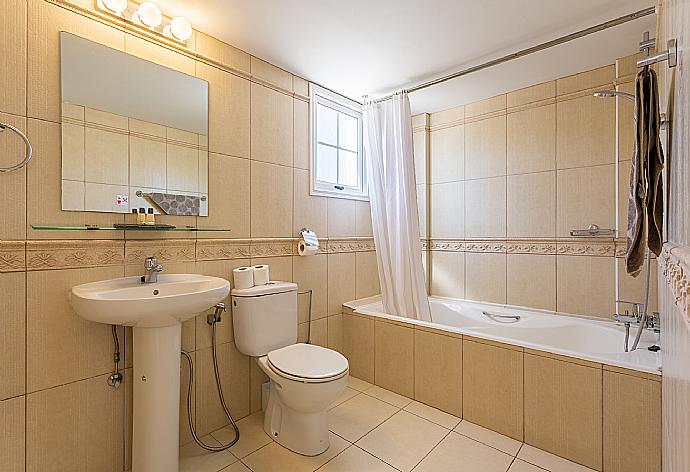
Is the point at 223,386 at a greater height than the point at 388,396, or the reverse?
the point at 223,386

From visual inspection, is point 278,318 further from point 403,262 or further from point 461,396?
point 461,396


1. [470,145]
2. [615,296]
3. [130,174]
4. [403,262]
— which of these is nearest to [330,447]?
[403,262]

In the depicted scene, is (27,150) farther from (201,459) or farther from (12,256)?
(201,459)

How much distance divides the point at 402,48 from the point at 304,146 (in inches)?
37.0

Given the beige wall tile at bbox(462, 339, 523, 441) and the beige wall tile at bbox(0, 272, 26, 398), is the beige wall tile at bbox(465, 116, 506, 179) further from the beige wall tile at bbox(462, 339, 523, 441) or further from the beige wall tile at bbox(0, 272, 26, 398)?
the beige wall tile at bbox(0, 272, 26, 398)

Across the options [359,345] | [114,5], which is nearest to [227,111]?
[114,5]

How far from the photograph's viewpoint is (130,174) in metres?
1.79

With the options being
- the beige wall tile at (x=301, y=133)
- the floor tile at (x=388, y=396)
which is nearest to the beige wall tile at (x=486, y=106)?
the beige wall tile at (x=301, y=133)

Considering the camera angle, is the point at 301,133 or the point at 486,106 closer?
the point at 301,133

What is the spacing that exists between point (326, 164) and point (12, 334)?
84.9 inches

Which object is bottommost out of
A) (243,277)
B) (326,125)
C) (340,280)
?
(340,280)

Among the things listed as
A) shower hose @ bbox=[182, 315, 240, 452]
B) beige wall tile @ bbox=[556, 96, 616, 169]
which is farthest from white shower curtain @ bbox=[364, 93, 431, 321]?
shower hose @ bbox=[182, 315, 240, 452]

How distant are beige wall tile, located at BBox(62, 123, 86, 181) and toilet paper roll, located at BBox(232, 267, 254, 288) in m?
0.90

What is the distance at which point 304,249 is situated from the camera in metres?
A: 2.57
